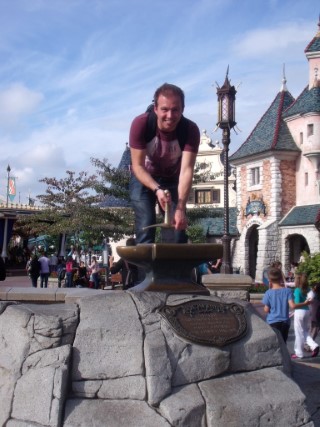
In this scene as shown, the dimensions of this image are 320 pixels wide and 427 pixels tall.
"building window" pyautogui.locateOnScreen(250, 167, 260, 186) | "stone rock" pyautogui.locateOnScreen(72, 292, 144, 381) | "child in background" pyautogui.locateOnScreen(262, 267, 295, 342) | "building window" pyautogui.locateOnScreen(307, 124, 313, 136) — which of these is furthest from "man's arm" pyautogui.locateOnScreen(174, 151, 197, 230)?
"building window" pyautogui.locateOnScreen(250, 167, 260, 186)

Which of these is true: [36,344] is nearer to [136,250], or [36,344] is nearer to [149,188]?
[136,250]

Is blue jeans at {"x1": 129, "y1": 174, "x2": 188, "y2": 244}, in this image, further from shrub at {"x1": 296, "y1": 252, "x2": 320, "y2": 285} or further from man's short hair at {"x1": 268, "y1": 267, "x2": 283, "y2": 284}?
shrub at {"x1": 296, "y1": 252, "x2": 320, "y2": 285}

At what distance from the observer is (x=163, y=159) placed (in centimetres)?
514

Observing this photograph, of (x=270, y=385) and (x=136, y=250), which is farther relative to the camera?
(x=136, y=250)

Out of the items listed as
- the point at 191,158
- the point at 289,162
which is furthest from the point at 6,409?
the point at 289,162

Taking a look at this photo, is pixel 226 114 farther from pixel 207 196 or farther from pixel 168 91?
pixel 207 196

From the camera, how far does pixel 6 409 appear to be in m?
3.61

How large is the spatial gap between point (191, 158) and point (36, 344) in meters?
2.09

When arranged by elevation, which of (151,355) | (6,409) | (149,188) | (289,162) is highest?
(289,162)

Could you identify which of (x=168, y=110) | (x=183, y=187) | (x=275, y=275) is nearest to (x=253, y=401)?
(x=183, y=187)

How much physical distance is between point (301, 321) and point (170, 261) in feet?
15.3

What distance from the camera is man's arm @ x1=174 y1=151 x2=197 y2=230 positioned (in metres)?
4.86

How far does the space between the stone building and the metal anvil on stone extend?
27009 mm

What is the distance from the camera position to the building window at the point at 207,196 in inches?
1848
